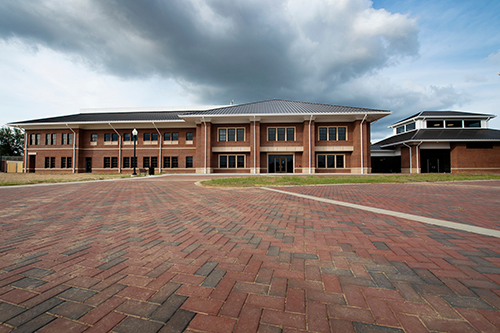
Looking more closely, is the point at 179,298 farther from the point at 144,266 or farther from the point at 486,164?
the point at 486,164

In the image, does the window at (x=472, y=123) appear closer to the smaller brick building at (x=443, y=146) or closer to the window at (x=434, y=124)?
the smaller brick building at (x=443, y=146)

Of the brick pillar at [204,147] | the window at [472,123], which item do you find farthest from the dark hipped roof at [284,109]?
the window at [472,123]

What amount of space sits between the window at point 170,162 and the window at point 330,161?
2025 cm

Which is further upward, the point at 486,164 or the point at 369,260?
the point at 486,164

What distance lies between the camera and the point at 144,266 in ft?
7.51

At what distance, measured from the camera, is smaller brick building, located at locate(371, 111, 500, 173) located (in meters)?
27.2

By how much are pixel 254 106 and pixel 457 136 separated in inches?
1120

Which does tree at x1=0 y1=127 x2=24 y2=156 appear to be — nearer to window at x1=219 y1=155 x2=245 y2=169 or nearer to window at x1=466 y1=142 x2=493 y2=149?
window at x1=219 y1=155 x2=245 y2=169

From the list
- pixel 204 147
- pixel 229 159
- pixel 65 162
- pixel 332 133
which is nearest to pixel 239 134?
pixel 229 159

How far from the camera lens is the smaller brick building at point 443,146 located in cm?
2719

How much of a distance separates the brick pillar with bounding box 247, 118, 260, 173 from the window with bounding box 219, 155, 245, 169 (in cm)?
183

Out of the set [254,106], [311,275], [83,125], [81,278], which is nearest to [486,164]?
[254,106]

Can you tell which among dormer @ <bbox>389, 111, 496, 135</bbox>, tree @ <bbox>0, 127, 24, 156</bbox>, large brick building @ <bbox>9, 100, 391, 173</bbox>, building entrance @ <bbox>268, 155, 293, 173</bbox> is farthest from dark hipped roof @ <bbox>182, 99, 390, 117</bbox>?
tree @ <bbox>0, 127, 24, 156</bbox>

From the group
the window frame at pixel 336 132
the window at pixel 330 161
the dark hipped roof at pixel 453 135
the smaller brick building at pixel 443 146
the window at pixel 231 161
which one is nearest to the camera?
the smaller brick building at pixel 443 146
